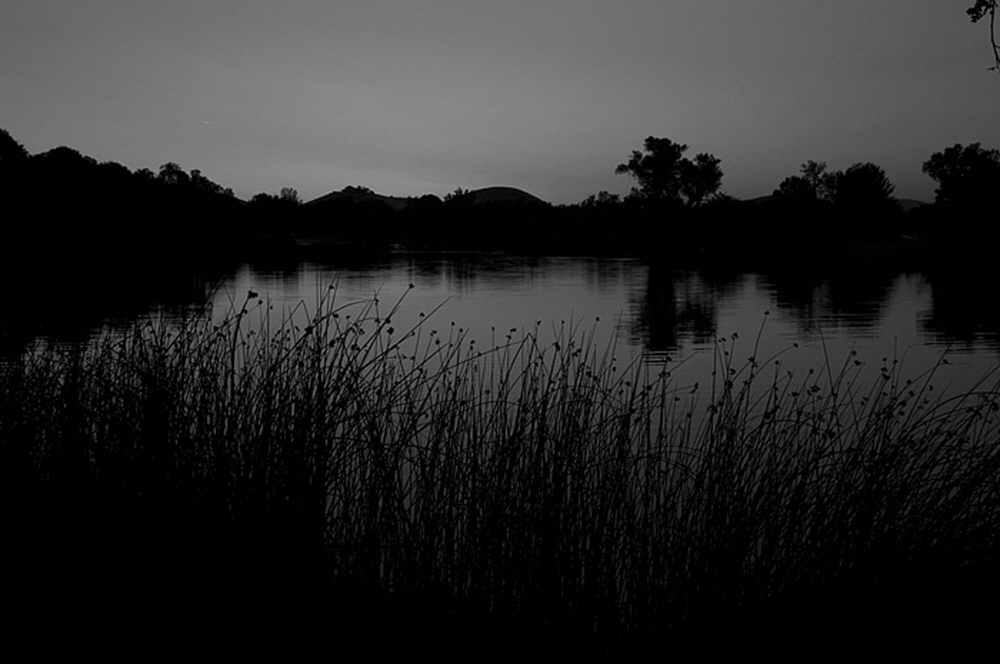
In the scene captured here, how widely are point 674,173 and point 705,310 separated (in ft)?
249

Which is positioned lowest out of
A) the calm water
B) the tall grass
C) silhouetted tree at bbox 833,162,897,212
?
the calm water

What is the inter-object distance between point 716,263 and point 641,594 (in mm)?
64913

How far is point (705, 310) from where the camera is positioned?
102 ft

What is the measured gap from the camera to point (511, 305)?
108 feet

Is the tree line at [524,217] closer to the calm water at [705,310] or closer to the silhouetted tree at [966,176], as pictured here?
the silhouetted tree at [966,176]

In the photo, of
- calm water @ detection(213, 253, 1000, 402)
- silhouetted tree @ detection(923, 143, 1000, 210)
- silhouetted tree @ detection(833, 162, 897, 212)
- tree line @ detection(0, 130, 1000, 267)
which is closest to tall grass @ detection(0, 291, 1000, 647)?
calm water @ detection(213, 253, 1000, 402)

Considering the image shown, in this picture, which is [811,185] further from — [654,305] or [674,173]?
[654,305]

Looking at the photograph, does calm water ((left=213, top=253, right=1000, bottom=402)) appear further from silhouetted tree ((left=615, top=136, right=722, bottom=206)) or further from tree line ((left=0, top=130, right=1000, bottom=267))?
silhouetted tree ((left=615, top=136, right=722, bottom=206))

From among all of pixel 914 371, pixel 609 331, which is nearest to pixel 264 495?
pixel 914 371

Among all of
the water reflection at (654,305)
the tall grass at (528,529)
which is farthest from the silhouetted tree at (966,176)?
the tall grass at (528,529)

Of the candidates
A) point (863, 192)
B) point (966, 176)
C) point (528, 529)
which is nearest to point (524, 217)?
point (863, 192)

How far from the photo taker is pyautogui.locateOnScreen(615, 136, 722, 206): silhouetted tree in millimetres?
103188

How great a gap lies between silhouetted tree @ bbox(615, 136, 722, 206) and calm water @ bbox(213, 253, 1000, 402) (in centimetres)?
4919

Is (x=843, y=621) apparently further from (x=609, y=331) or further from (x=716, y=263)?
(x=716, y=263)
